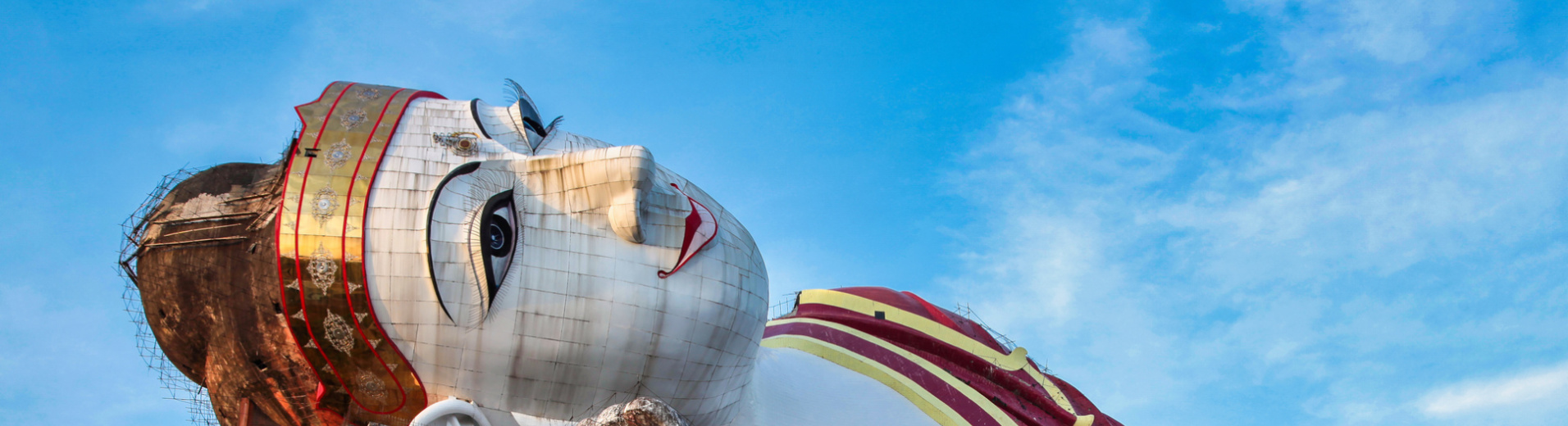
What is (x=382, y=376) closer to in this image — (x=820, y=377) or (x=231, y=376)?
(x=231, y=376)

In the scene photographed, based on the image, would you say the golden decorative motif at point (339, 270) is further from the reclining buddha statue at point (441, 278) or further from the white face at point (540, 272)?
the white face at point (540, 272)

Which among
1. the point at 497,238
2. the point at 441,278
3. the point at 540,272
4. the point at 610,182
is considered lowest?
the point at 441,278

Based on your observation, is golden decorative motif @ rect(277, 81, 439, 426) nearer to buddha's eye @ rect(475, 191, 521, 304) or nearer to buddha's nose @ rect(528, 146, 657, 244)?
buddha's eye @ rect(475, 191, 521, 304)

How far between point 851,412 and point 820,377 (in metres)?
0.84

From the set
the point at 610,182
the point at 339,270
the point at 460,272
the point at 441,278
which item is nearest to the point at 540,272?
the point at 460,272

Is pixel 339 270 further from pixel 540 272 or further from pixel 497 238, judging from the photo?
pixel 540 272

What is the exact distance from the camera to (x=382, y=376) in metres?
14.5

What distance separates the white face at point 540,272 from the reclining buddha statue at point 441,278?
0.02 meters

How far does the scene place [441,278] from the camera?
13953 mm

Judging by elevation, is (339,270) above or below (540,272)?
below

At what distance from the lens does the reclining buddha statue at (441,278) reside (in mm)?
14055

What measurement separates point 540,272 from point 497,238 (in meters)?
0.63

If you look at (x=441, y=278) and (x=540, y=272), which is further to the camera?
(x=540, y=272)

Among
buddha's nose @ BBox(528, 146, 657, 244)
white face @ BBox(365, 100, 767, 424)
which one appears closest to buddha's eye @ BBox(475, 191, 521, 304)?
white face @ BBox(365, 100, 767, 424)
